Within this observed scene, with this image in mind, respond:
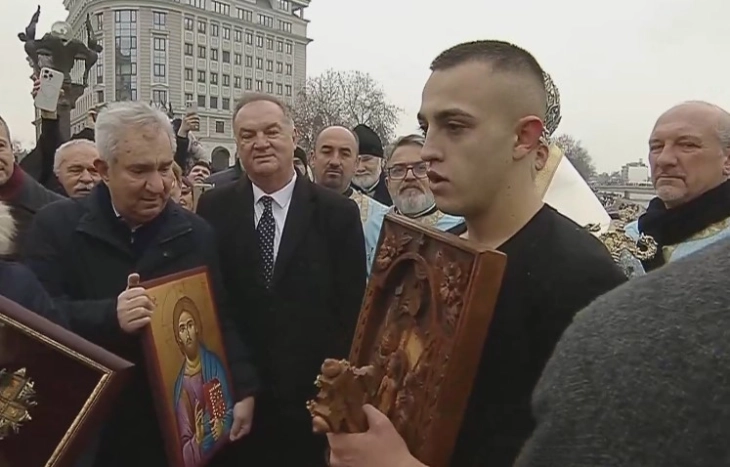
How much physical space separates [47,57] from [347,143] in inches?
149

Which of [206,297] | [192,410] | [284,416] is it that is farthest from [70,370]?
[284,416]

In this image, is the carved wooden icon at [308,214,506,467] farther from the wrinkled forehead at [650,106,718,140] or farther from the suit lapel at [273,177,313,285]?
the wrinkled forehead at [650,106,718,140]

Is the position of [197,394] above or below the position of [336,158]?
below

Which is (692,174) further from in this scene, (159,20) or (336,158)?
(159,20)

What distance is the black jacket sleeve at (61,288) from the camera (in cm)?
267

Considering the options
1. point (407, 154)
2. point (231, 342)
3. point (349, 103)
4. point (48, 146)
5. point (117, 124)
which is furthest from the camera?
point (349, 103)

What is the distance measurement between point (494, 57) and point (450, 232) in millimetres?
533

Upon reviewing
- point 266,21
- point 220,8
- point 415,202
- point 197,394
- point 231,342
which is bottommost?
point 197,394

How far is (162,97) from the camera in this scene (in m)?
81.7

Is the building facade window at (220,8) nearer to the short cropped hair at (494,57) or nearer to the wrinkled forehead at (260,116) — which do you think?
the wrinkled forehead at (260,116)

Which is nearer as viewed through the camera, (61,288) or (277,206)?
(61,288)

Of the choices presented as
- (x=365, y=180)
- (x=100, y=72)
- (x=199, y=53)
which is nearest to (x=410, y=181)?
(x=365, y=180)

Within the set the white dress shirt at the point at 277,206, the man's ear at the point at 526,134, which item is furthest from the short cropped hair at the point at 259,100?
the man's ear at the point at 526,134

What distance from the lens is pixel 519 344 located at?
1632 millimetres
